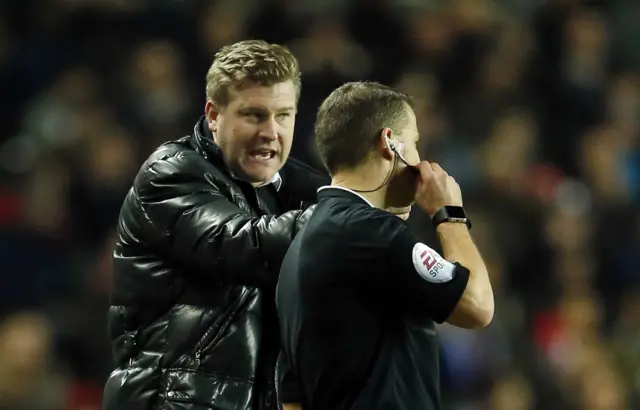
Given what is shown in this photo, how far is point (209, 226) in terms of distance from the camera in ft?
9.94

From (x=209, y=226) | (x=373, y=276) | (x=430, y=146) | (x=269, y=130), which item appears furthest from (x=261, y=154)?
(x=430, y=146)

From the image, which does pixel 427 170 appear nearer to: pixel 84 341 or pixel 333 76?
pixel 84 341

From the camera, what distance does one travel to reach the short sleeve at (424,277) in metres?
2.67

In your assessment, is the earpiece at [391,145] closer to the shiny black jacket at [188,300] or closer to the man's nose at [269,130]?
the shiny black jacket at [188,300]

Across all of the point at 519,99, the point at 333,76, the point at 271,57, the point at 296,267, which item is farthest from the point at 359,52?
the point at 296,267

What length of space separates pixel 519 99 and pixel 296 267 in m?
5.42

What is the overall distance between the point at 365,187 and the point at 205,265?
491 millimetres

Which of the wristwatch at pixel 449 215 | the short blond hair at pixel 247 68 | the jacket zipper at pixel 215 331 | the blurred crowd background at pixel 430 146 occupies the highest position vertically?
the short blond hair at pixel 247 68

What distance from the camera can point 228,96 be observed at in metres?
3.21

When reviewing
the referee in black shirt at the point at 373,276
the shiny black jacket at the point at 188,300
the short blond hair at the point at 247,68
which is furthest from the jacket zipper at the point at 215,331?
the short blond hair at the point at 247,68

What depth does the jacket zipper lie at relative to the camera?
314 centimetres

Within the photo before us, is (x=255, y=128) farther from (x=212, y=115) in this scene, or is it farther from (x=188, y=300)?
(x=188, y=300)

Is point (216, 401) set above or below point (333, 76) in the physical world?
above

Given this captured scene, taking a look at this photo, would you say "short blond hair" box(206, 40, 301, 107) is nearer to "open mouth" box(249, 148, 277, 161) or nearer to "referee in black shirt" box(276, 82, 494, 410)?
"open mouth" box(249, 148, 277, 161)
